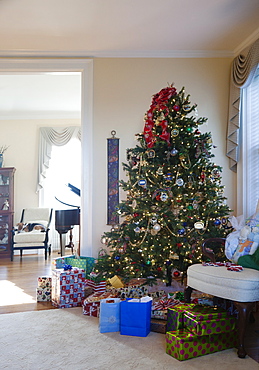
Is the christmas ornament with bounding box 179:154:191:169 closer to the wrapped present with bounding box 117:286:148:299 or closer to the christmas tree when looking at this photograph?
the christmas tree

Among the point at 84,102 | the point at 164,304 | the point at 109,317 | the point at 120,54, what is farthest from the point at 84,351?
the point at 120,54

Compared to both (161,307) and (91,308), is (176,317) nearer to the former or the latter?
(161,307)

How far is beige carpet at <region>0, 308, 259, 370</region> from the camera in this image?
2373 mm

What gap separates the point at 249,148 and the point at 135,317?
2.53 meters

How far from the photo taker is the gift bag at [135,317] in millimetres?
2867

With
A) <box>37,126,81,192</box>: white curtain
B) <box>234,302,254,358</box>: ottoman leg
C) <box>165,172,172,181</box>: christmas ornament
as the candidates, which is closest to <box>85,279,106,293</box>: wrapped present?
<box>165,172,172,181</box>: christmas ornament

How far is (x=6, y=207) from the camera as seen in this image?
7941 millimetres

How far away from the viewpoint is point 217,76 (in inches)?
191

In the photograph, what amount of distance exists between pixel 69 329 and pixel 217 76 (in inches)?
→ 136

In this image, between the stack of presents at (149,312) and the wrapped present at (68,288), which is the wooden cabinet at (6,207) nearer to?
the stack of presents at (149,312)

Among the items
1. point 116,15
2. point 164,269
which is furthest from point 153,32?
point 164,269

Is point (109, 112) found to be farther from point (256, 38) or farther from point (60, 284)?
point (60, 284)

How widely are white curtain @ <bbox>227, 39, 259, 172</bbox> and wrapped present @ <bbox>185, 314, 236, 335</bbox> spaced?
7.94ft

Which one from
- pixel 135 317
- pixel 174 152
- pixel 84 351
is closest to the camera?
pixel 84 351
